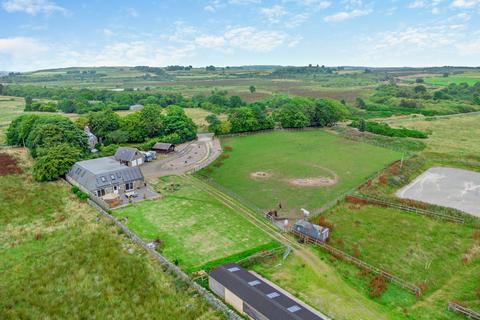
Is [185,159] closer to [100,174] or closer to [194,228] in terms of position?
[100,174]

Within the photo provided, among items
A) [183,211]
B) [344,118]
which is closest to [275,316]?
[183,211]

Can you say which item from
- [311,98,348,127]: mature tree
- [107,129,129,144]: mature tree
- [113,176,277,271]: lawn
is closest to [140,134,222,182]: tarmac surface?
[113,176,277,271]: lawn

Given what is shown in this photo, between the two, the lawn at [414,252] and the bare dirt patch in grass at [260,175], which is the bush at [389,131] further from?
the lawn at [414,252]

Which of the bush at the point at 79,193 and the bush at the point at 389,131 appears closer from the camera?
the bush at the point at 79,193

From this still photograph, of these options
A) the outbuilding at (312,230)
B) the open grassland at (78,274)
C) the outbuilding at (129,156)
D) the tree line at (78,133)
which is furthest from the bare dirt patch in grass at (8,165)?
the outbuilding at (312,230)

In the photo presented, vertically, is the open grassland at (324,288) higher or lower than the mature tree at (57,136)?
lower

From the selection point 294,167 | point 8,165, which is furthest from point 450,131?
point 8,165
